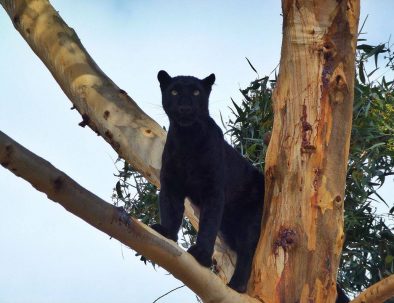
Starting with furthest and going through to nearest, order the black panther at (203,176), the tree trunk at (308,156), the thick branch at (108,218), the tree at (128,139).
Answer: the black panther at (203,176) → the tree trunk at (308,156) → the tree at (128,139) → the thick branch at (108,218)

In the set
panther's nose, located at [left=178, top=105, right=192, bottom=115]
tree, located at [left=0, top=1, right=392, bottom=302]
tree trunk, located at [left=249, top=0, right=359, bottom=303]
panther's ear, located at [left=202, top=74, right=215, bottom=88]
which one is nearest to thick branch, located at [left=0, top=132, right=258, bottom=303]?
tree, located at [left=0, top=1, right=392, bottom=302]

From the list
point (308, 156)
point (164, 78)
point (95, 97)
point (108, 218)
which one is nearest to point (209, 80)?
point (164, 78)

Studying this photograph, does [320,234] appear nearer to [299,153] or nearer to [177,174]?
[299,153]

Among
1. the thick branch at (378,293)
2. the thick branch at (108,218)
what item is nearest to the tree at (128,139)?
the thick branch at (108,218)

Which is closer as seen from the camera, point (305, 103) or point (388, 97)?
point (305, 103)

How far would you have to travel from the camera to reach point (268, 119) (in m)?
6.73

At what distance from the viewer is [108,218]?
315cm

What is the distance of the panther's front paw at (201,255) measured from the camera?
13.6 ft

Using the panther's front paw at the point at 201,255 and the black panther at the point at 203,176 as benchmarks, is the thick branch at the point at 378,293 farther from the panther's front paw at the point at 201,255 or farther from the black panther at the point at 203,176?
the panther's front paw at the point at 201,255

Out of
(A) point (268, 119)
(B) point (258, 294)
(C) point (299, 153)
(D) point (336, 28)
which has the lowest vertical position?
(B) point (258, 294)

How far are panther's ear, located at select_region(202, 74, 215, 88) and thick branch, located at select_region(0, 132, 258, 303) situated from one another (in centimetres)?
156

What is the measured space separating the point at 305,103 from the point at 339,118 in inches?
8.4

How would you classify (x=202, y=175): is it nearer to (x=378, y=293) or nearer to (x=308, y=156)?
(x=308, y=156)

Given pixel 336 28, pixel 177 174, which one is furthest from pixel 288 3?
pixel 177 174
